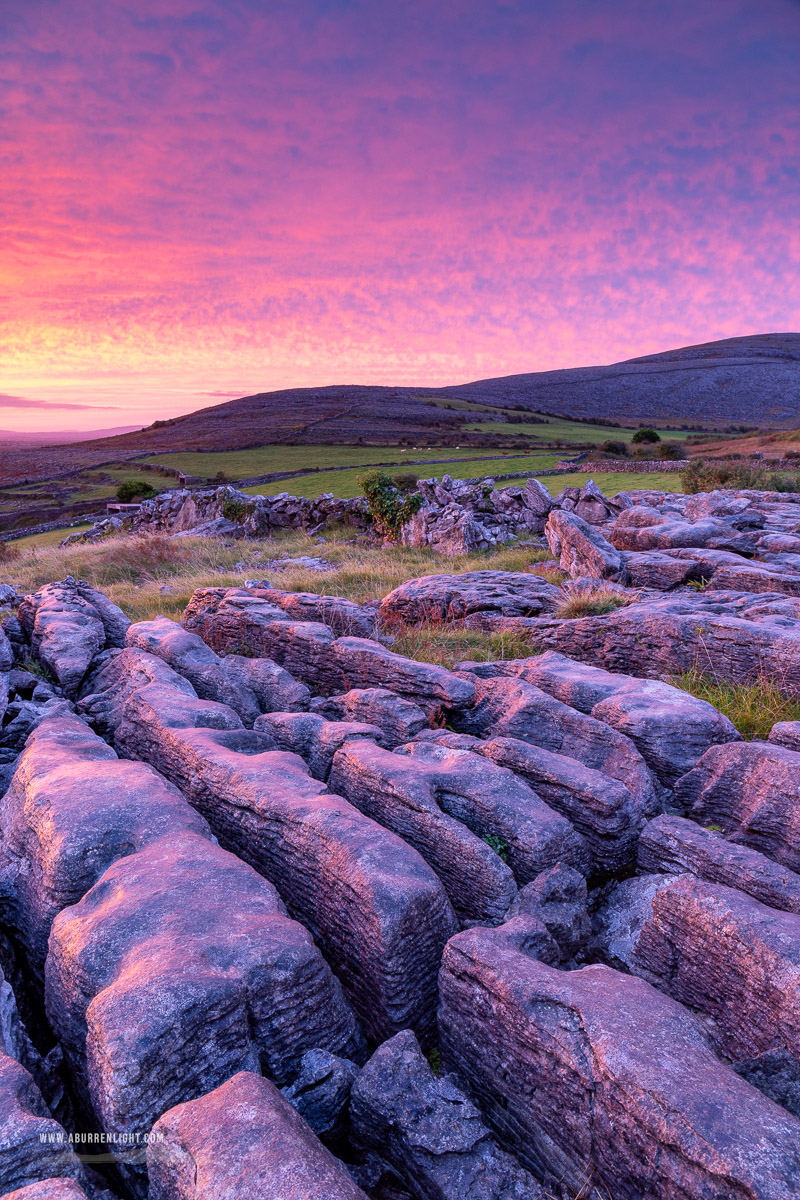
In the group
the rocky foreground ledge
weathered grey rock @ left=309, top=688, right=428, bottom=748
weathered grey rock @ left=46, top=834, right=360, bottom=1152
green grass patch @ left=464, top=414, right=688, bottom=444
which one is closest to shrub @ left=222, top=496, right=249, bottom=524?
the rocky foreground ledge

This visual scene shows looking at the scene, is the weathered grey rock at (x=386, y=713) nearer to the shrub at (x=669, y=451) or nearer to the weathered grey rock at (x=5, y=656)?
the weathered grey rock at (x=5, y=656)

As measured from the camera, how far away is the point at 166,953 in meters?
3.99

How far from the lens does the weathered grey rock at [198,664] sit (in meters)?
10.1

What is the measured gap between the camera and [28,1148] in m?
3.15

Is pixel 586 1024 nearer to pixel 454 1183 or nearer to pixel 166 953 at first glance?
pixel 454 1183

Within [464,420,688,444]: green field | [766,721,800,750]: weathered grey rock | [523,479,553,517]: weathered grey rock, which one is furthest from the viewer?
[464,420,688,444]: green field

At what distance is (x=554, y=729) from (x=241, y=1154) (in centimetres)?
587

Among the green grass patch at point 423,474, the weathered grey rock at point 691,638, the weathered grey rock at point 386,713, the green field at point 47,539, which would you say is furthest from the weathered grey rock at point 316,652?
the green grass patch at point 423,474

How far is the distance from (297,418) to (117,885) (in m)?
131

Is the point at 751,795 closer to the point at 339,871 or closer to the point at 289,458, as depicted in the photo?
the point at 339,871

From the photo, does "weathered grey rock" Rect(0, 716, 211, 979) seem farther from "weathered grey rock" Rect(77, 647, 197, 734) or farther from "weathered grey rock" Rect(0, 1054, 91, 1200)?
"weathered grey rock" Rect(77, 647, 197, 734)

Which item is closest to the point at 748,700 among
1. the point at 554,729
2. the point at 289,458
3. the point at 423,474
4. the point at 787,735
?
the point at 787,735

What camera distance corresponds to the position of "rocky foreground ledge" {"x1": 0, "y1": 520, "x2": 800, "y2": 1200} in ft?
10.8

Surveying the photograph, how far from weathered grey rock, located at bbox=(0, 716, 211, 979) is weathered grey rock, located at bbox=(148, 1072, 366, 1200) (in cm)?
247
